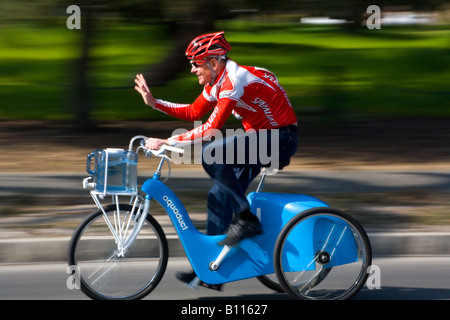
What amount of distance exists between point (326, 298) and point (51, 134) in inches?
266

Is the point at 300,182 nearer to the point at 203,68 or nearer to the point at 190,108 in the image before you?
the point at 190,108

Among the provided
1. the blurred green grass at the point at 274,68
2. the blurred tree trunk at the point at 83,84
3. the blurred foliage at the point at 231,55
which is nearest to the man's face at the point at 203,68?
the blurred foliage at the point at 231,55

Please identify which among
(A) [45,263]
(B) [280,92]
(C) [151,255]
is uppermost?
(B) [280,92]

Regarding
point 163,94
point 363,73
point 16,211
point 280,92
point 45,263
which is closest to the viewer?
point 280,92

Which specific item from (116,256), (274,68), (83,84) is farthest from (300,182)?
(274,68)

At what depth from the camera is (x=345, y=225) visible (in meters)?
4.76

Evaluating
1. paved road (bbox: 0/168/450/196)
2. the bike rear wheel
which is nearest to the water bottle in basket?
the bike rear wheel

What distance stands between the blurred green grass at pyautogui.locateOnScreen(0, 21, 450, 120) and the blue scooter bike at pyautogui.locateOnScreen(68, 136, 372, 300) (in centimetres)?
562

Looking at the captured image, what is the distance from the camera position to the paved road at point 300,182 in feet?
24.4

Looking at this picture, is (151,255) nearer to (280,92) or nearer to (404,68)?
(280,92)

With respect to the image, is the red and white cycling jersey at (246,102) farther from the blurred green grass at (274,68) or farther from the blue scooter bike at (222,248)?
the blurred green grass at (274,68)

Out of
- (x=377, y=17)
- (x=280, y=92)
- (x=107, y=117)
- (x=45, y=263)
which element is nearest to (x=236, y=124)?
(x=107, y=117)

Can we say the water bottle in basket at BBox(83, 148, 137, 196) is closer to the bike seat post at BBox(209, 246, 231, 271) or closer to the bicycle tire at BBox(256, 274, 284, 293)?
the bike seat post at BBox(209, 246, 231, 271)

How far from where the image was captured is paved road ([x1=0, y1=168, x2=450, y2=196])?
7430 millimetres
